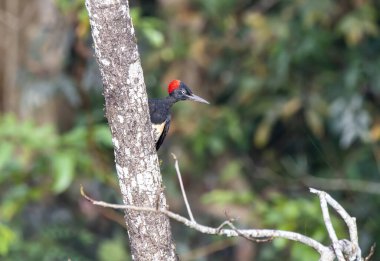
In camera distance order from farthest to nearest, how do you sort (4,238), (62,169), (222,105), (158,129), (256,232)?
1. (222,105)
2. (62,169)
3. (4,238)
4. (158,129)
5. (256,232)

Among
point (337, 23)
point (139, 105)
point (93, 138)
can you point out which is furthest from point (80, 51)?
point (139, 105)

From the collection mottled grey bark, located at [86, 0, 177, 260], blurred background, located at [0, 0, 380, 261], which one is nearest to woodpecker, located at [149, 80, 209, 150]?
mottled grey bark, located at [86, 0, 177, 260]

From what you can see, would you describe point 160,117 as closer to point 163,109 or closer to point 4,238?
point 163,109

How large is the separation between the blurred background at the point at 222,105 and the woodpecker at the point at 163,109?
6.96ft

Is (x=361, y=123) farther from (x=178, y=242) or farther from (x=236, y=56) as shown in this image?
(x=178, y=242)

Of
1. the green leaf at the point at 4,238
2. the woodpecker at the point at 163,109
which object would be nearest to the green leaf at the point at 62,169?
the green leaf at the point at 4,238

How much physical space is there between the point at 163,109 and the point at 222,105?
3757 mm

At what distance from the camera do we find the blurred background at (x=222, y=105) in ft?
24.3

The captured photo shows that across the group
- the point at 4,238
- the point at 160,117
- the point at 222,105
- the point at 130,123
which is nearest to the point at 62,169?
the point at 4,238

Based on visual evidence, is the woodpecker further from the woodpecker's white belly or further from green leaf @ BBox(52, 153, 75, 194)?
green leaf @ BBox(52, 153, 75, 194)

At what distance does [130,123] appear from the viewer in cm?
328

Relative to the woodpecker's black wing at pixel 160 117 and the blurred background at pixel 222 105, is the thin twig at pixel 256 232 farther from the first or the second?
A: the blurred background at pixel 222 105

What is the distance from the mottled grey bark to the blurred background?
3.30 metres

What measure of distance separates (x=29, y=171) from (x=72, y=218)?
1.84m
